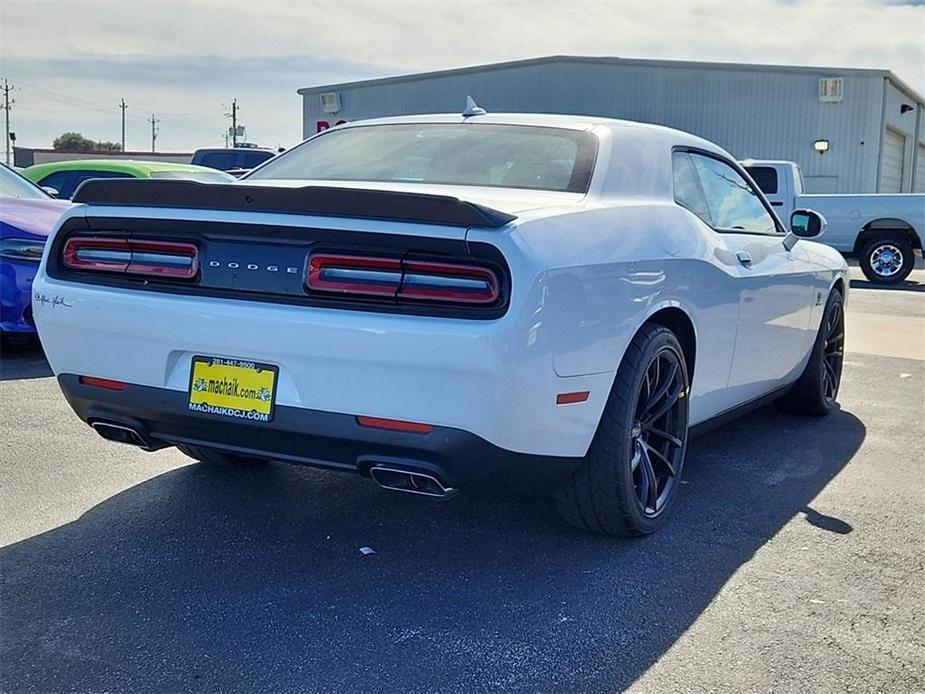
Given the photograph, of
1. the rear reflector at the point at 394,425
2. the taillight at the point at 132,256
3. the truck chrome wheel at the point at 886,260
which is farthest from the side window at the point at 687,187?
the truck chrome wheel at the point at 886,260

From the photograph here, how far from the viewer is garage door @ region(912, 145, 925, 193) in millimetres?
29797

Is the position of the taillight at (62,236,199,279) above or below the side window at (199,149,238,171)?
below

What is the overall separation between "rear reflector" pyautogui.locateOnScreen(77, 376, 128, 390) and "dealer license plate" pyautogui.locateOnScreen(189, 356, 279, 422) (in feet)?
0.94

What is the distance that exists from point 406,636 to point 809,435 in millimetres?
3203

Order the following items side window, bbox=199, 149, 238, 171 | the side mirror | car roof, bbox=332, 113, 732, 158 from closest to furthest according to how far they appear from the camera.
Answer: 1. car roof, bbox=332, 113, 732, 158
2. the side mirror
3. side window, bbox=199, 149, 238, 171

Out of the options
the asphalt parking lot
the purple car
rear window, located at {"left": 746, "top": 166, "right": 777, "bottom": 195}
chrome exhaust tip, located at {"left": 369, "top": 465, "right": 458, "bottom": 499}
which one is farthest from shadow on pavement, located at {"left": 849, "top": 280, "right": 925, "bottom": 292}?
chrome exhaust tip, located at {"left": 369, "top": 465, "right": 458, "bottom": 499}

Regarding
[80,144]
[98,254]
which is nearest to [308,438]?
[98,254]

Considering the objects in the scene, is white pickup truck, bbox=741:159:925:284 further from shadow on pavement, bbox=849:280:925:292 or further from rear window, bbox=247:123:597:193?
rear window, bbox=247:123:597:193

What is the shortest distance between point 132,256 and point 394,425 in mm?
1061

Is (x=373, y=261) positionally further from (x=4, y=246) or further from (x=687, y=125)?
(x=687, y=125)

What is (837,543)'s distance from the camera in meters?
3.47

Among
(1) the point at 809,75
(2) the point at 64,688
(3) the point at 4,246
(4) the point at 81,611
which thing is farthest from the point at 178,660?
(1) the point at 809,75

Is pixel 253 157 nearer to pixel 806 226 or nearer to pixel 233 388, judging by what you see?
pixel 806 226

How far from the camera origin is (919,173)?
102 ft
